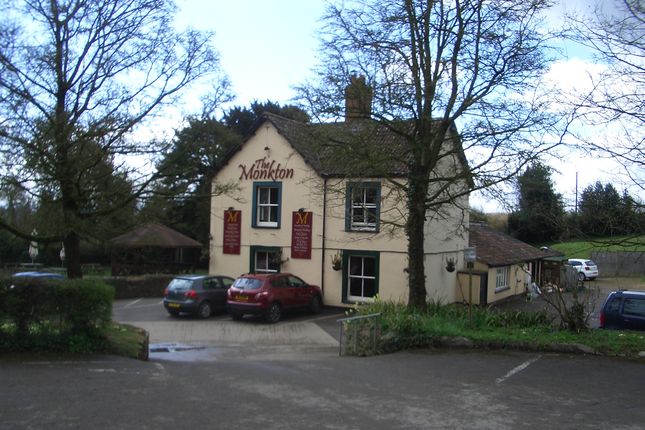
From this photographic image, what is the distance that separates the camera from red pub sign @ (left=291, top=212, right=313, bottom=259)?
24.6 meters

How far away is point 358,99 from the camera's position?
13.9 metres

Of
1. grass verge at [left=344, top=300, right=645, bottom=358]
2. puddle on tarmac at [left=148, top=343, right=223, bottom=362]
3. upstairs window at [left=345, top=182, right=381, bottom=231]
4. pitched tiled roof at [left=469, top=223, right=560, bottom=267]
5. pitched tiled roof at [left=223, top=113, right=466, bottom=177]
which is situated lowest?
puddle on tarmac at [left=148, top=343, right=223, bottom=362]

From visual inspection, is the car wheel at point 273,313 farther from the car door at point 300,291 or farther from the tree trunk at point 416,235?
the tree trunk at point 416,235

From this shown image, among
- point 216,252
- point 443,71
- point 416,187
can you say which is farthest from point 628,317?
point 216,252

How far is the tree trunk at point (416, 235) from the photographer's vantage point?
15.0 metres

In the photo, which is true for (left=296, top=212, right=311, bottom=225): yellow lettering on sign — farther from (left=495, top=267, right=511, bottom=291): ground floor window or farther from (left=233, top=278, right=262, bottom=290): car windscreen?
(left=495, top=267, right=511, bottom=291): ground floor window

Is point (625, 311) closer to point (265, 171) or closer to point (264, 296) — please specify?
point (264, 296)

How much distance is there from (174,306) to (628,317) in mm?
14253

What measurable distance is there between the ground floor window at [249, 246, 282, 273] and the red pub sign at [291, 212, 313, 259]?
1.07 meters

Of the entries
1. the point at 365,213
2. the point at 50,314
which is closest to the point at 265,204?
the point at 365,213

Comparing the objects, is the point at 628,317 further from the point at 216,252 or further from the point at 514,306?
the point at 216,252

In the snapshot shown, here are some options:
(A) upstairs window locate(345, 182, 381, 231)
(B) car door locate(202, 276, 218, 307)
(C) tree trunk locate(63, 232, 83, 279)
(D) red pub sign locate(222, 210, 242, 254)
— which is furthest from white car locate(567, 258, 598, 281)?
(C) tree trunk locate(63, 232, 83, 279)

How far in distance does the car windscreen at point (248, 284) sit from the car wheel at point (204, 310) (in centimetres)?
147

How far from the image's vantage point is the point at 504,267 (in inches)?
1195
